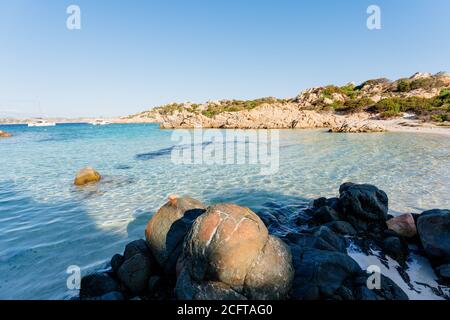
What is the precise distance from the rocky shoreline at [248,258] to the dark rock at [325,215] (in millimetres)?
470

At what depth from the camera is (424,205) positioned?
800 centimetres

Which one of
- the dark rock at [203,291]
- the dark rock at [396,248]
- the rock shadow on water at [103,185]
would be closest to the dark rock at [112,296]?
the dark rock at [203,291]

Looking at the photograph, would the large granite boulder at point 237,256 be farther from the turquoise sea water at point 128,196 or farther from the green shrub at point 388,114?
the green shrub at point 388,114

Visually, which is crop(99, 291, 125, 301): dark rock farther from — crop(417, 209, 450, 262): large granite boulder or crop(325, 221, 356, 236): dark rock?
crop(417, 209, 450, 262): large granite boulder

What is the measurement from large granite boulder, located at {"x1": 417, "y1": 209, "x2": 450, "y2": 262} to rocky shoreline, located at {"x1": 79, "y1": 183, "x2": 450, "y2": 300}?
0.02 m

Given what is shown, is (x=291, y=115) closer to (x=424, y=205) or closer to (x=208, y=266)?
(x=424, y=205)

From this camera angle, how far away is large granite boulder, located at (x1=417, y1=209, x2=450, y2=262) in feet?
15.9

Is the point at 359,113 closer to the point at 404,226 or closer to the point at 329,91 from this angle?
the point at 329,91

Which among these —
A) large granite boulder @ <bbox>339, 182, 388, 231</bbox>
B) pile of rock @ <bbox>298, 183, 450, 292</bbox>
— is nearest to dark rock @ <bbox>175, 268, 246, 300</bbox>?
pile of rock @ <bbox>298, 183, 450, 292</bbox>

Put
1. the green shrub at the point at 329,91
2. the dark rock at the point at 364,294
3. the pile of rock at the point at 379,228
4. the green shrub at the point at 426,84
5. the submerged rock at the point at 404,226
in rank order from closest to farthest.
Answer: the dark rock at the point at 364,294
the pile of rock at the point at 379,228
the submerged rock at the point at 404,226
the green shrub at the point at 426,84
the green shrub at the point at 329,91

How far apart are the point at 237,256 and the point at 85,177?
11.3m

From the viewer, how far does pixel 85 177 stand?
1227cm

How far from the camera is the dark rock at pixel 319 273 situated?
3.62 metres

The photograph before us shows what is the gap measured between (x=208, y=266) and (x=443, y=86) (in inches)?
3571
